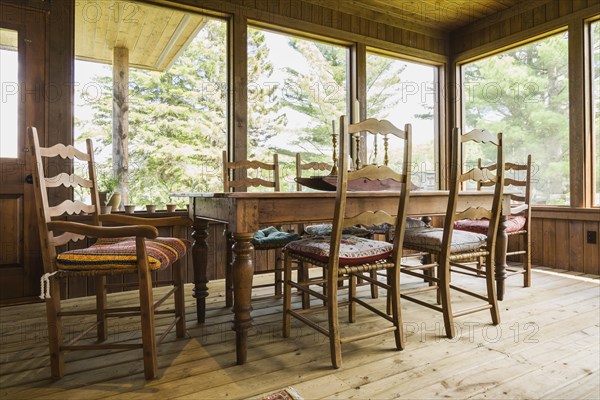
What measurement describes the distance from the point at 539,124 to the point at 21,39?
459cm

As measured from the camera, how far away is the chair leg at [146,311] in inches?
59.2

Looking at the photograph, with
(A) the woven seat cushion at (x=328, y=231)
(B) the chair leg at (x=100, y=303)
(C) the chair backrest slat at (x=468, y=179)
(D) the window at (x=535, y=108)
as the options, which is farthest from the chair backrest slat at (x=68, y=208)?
(D) the window at (x=535, y=108)

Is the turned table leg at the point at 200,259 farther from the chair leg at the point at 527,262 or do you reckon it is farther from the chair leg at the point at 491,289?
the chair leg at the point at 527,262

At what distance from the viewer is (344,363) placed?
167 centimetres

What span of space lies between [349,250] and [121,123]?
7.63 feet

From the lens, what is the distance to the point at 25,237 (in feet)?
8.74

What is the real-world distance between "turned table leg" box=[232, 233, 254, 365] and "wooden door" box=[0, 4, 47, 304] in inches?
74.6

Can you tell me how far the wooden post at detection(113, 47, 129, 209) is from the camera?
307 centimetres

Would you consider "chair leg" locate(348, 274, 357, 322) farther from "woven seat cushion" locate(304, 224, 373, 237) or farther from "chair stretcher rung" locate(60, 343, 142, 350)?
"chair stretcher rung" locate(60, 343, 142, 350)

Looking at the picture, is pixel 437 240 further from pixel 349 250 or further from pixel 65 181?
pixel 65 181

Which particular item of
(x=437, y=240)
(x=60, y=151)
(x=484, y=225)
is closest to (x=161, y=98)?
(x=60, y=151)

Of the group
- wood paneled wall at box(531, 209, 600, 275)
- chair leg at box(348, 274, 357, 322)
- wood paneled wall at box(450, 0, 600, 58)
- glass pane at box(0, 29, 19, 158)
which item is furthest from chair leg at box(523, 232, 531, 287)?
glass pane at box(0, 29, 19, 158)

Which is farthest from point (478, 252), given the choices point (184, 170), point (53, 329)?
point (184, 170)

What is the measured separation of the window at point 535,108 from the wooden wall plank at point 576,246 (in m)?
0.26
